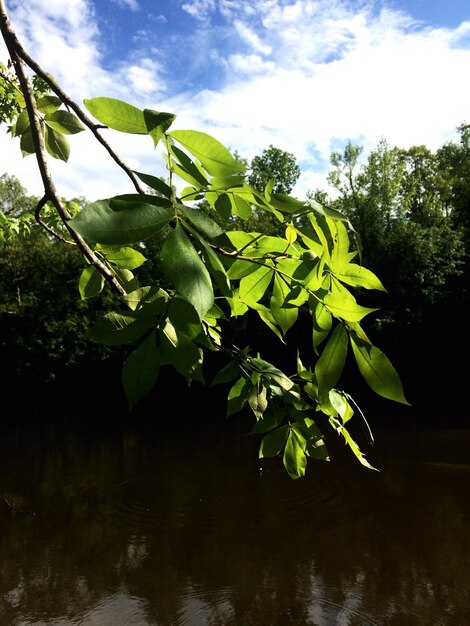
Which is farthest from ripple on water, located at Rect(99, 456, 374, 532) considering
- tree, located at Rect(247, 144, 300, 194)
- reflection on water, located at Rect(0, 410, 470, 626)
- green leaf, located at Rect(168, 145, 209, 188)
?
tree, located at Rect(247, 144, 300, 194)

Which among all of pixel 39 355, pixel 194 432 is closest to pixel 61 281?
pixel 39 355

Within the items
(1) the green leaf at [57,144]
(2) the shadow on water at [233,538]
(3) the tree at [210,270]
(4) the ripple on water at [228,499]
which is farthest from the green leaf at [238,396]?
(4) the ripple on water at [228,499]

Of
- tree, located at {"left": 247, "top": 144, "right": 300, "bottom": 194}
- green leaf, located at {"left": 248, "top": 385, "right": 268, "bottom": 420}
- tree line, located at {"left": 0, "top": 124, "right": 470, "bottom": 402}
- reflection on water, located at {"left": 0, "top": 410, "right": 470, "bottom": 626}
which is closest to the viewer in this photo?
green leaf, located at {"left": 248, "top": 385, "right": 268, "bottom": 420}

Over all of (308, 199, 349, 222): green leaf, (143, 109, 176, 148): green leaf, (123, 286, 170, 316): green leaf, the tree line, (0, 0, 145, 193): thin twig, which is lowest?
(123, 286, 170, 316): green leaf

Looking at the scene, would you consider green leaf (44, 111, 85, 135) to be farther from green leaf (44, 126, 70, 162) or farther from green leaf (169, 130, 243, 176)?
green leaf (169, 130, 243, 176)

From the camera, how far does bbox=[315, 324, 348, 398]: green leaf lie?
2.11ft

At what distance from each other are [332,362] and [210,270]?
0.19 meters

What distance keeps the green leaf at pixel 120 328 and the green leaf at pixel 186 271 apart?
17 cm

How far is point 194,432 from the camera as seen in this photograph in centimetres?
1491

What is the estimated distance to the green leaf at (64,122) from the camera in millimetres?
1055

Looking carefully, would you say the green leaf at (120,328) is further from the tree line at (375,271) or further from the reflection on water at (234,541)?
the tree line at (375,271)

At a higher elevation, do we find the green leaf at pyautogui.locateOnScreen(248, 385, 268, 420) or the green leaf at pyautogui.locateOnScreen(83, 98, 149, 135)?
the green leaf at pyautogui.locateOnScreen(83, 98, 149, 135)

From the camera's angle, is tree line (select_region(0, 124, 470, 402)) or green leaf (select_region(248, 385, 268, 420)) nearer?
green leaf (select_region(248, 385, 268, 420))

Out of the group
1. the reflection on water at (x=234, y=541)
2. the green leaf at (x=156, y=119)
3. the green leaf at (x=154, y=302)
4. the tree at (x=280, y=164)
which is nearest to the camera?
the green leaf at (x=156, y=119)
